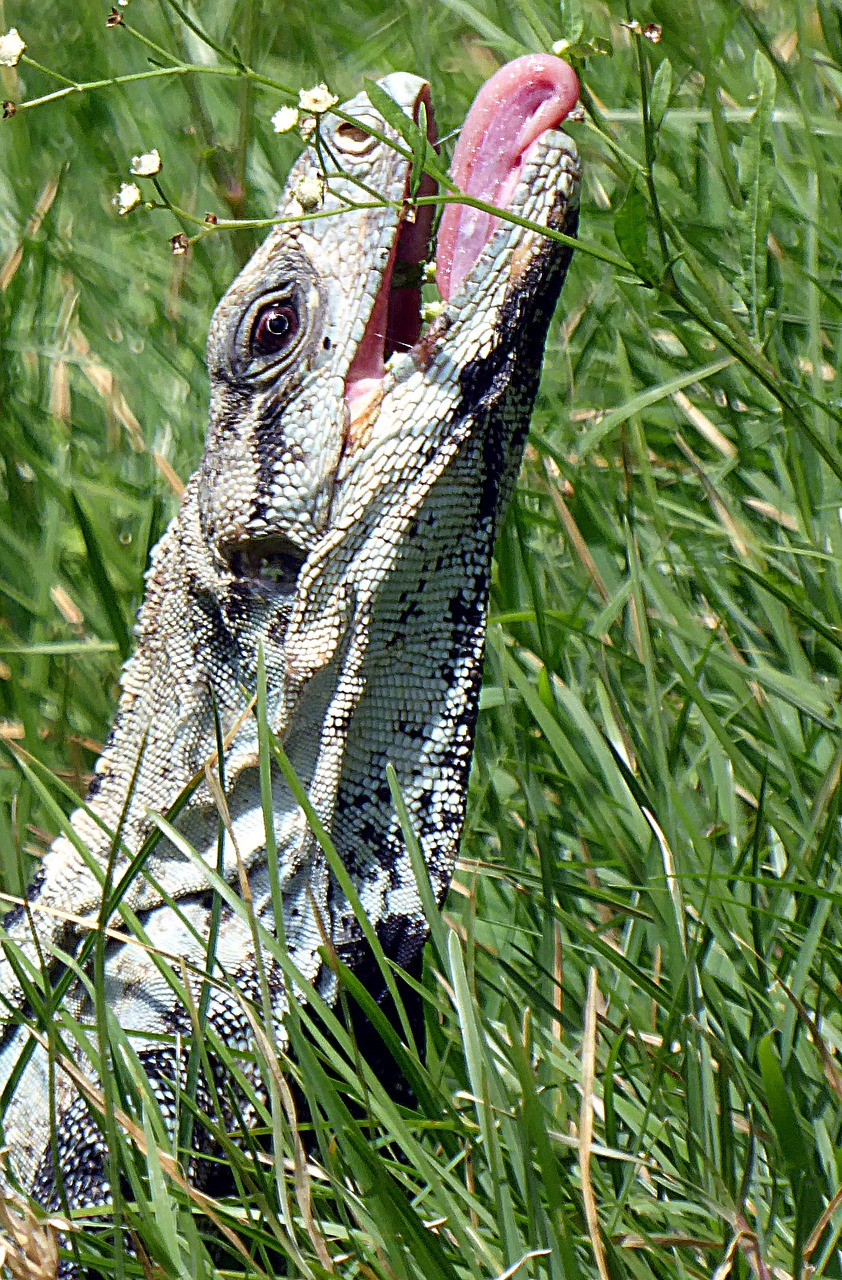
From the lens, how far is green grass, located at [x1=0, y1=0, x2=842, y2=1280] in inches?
84.5

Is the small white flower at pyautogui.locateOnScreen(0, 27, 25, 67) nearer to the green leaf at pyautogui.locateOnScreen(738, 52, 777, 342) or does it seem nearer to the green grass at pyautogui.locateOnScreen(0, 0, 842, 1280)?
the green grass at pyautogui.locateOnScreen(0, 0, 842, 1280)

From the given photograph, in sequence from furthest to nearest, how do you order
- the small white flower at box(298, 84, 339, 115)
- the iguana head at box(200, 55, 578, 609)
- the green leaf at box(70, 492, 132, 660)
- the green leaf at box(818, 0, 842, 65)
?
the green leaf at box(70, 492, 132, 660), the green leaf at box(818, 0, 842, 65), the iguana head at box(200, 55, 578, 609), the small white flower at box(298, 84, 339, 115)

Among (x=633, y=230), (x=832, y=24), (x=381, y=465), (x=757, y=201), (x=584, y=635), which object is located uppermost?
(x=832, y=24)

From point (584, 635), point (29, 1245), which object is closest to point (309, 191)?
point (584, 635)

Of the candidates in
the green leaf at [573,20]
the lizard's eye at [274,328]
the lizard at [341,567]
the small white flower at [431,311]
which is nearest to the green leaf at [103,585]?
the lizard at [341,567]

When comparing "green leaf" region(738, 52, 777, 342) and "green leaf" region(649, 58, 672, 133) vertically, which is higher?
"green leaf" region(649, 58, 672, 133)

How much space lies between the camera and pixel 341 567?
2775mm

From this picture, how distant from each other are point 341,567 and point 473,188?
715mm

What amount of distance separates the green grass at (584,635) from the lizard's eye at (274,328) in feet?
2.00

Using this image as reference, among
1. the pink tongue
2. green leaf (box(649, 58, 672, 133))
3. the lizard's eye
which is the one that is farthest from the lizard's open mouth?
green leaf (box(649, 58, 672, 133))

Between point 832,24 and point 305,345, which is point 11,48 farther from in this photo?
point 832,24

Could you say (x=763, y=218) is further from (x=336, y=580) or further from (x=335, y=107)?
(x=336, y=580)

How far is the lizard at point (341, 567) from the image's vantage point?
2711 mm

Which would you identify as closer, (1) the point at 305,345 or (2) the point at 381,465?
(2) the point at 381,465
